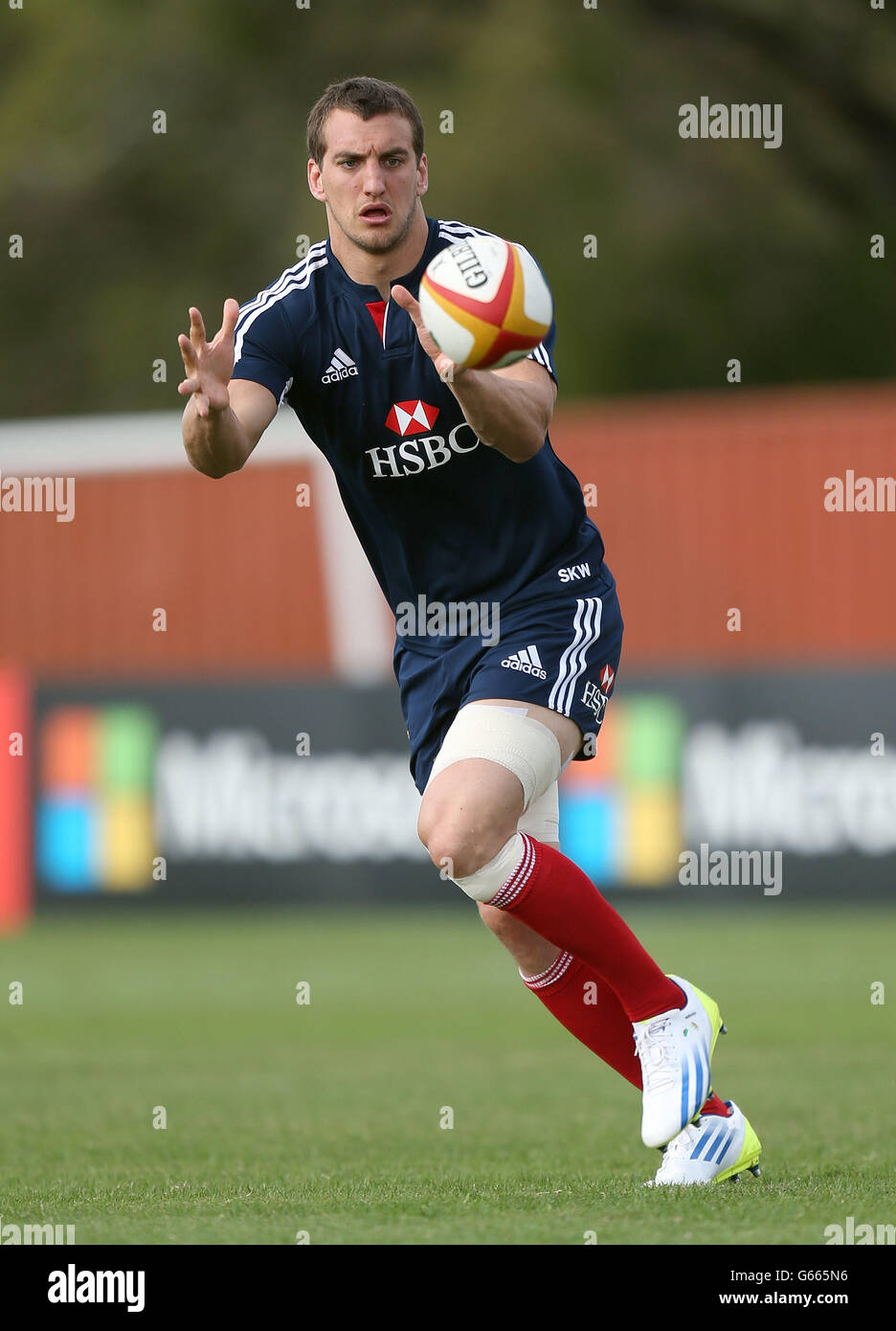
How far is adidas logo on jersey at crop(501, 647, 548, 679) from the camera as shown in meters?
5.38

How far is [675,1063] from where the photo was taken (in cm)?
523

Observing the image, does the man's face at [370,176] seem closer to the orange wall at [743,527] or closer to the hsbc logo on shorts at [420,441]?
the hsbc logo on shorts at [420,441]

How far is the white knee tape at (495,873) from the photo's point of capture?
5121 millimetres

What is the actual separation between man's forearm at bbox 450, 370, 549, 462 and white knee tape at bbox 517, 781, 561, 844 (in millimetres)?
1033

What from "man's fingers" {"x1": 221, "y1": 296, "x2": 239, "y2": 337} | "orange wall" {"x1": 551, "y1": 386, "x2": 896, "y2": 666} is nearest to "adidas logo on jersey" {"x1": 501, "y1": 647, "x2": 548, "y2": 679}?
"man's fingers" {"x1": 221, "y1": 296, "x2": 239, "y2": 337}

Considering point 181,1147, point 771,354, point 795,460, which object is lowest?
point 181,1147

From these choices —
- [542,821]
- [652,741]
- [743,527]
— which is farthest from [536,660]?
[743,527]

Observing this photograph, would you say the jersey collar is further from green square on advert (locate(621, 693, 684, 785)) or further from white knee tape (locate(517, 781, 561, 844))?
green square on advert (locate(621, 693, 684, 785))

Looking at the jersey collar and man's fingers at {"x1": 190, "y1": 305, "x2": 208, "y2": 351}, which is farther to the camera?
the jersey collar

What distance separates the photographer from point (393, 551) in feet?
18.5

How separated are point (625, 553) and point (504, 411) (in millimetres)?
15790

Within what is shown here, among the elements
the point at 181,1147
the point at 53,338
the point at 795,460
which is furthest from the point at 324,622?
the point at 181,1147

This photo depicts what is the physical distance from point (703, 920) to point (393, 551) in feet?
27.6
